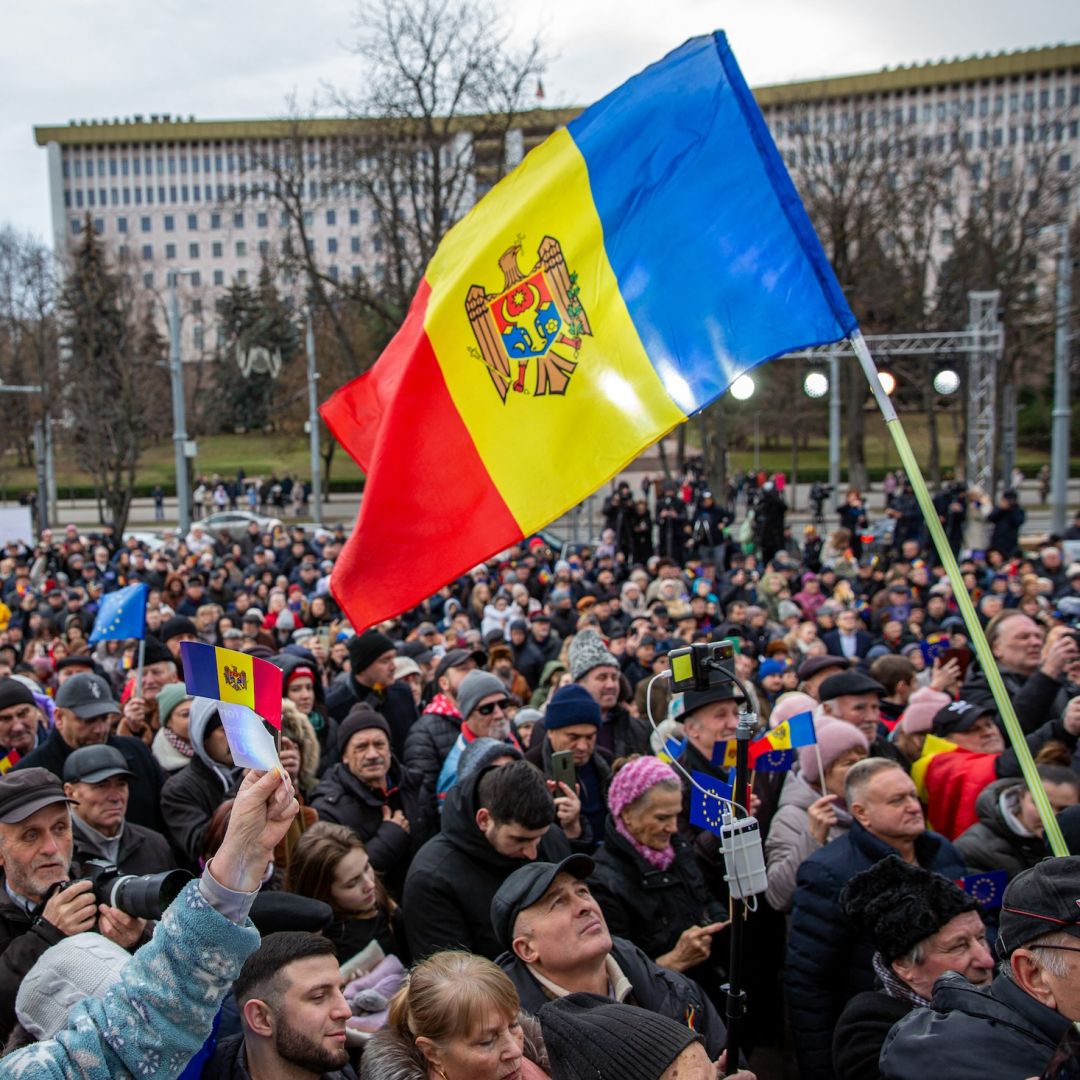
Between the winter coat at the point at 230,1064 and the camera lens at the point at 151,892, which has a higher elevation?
the camera lens at the point at 151,892

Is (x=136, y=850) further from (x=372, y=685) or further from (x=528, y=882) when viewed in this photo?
(x=372, y=685)

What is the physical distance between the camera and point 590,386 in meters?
4.61

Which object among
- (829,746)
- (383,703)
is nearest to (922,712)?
(829,746)

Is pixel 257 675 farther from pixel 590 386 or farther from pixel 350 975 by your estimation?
pixel 590 386

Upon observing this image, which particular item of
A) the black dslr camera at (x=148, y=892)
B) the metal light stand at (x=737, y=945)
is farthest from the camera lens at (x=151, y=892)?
the metal light stand at (x=737, y=945)

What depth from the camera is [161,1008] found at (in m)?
2.12

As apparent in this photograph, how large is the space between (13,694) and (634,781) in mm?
3367

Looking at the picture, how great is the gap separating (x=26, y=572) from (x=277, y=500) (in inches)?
1239

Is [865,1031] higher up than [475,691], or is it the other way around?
[475,691]

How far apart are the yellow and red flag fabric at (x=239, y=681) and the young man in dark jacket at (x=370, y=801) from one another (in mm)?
2833

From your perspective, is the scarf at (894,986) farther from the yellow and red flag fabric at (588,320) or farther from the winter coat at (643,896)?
the yellow and red flag fabric at (588,320)

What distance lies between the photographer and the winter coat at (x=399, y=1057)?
9.52ft

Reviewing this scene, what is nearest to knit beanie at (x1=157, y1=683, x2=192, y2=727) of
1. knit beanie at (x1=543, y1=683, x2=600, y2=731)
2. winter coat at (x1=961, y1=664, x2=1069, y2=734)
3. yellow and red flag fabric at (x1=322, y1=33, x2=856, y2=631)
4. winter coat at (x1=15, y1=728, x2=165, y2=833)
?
winter coat at (x1=15, y1=728, x2=165, y2=833)

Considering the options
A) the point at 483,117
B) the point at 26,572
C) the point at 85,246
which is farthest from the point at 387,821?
the point at 85,246
